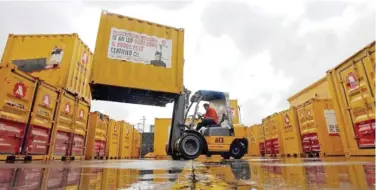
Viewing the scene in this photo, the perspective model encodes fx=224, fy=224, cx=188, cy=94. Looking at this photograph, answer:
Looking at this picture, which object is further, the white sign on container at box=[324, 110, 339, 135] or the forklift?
the white sign on container at box=[324, 110, 339, 135]

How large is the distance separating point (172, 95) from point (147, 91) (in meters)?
0.80

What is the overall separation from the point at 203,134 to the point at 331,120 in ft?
15.8

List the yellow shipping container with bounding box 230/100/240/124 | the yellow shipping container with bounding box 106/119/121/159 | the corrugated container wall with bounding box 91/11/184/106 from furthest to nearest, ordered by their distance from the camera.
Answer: the yellow shipping container with bounding box 230/100/240/124
the yellow shipping container with bounding box 106/119/121/159
the corrugated container wall with bounding box 91/11/184/106

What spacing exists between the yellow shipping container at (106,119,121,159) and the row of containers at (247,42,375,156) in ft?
26.5

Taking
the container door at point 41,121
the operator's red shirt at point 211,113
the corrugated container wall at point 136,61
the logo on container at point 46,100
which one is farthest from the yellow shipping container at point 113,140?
the operator's red shirt at point 211,113

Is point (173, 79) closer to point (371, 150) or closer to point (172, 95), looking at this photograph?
point (172, 95)

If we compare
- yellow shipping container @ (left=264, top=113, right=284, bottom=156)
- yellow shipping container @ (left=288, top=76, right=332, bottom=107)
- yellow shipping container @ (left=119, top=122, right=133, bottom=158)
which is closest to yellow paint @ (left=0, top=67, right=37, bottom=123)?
yellow shipping container @ (left=119, top=122, right=133, bottom=158)

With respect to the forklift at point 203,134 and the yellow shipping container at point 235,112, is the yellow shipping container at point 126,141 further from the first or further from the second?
the yellow shipping container at point 235,112

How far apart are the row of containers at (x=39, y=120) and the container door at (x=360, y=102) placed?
25.7ft

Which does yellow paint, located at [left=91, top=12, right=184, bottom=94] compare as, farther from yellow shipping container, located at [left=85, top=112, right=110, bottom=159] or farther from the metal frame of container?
yellow shipping container, located at [left=85, top=112, right=110, bottom=159]

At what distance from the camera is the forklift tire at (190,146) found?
247 inches

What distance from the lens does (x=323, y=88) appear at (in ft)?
32.8

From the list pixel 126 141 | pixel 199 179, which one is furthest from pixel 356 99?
pixel 126 141

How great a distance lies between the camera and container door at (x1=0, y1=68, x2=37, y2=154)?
4836mm
